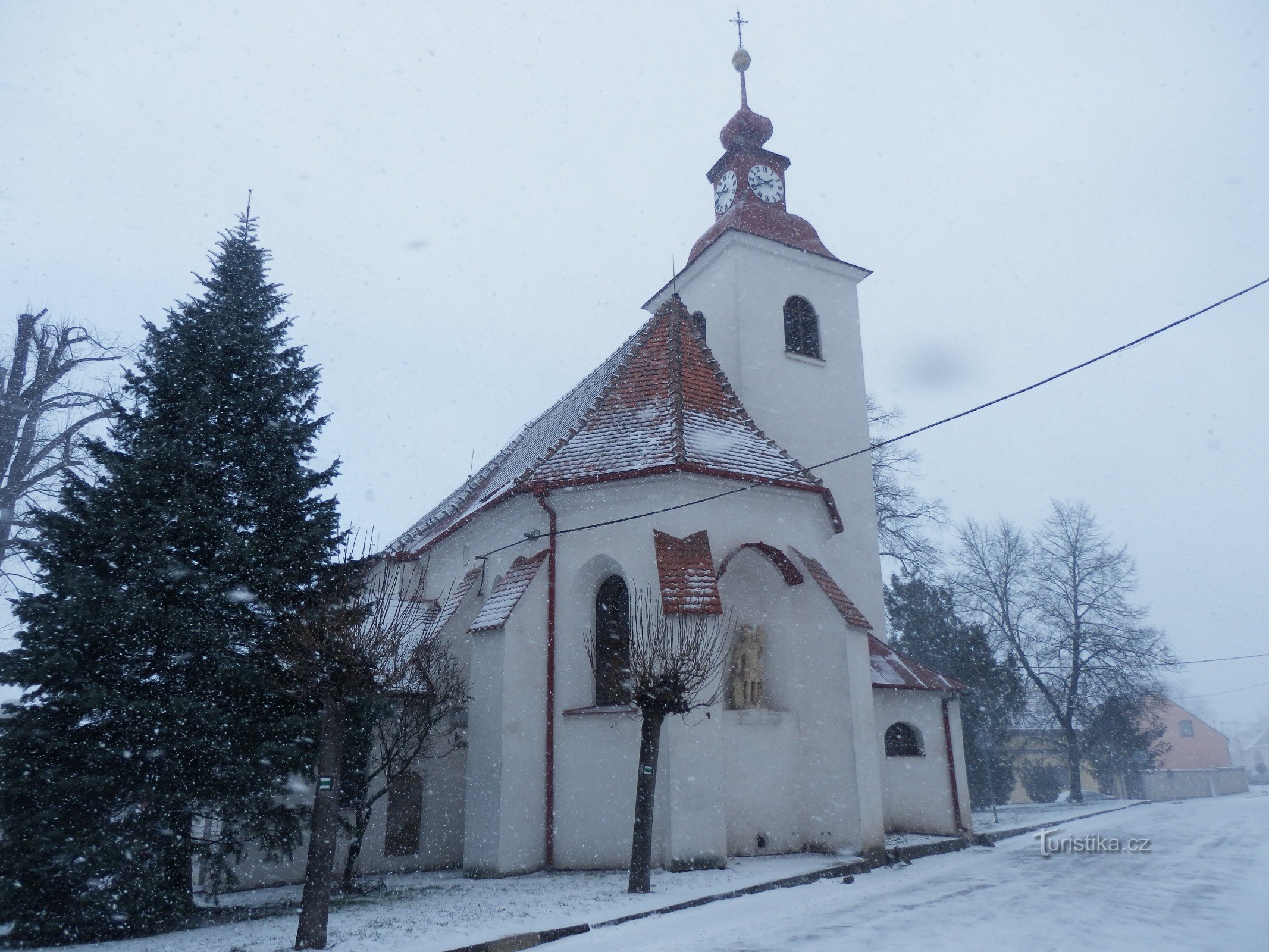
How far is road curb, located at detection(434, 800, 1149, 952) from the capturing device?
303 inches

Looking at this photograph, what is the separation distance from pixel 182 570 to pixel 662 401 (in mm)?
7848

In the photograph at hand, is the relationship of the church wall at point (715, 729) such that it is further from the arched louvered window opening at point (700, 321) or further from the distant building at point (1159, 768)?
the distant building at point (1159, 768)

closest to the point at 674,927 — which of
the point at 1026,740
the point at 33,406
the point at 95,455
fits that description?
the point at 95,455

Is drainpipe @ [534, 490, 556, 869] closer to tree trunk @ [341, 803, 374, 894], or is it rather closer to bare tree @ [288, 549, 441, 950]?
tree trunk @ [341, 803, 374, 894]

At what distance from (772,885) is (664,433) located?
6.78m

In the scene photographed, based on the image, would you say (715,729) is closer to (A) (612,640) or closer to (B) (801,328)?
(A) (612,640)

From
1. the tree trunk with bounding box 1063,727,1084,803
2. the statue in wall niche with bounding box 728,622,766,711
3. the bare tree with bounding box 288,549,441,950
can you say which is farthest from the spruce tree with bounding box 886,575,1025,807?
the bare tree with bounding box 288,549,441,950

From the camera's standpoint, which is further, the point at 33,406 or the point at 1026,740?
the point at 1026,740

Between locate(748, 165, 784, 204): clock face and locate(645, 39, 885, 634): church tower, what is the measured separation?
25mm

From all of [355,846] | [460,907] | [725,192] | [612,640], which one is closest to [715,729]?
[612,640]

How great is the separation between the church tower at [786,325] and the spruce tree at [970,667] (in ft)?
29.8

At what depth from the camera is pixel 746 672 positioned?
498 inches

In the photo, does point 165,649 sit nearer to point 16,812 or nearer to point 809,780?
point 16,812

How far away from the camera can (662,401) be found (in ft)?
47.9
